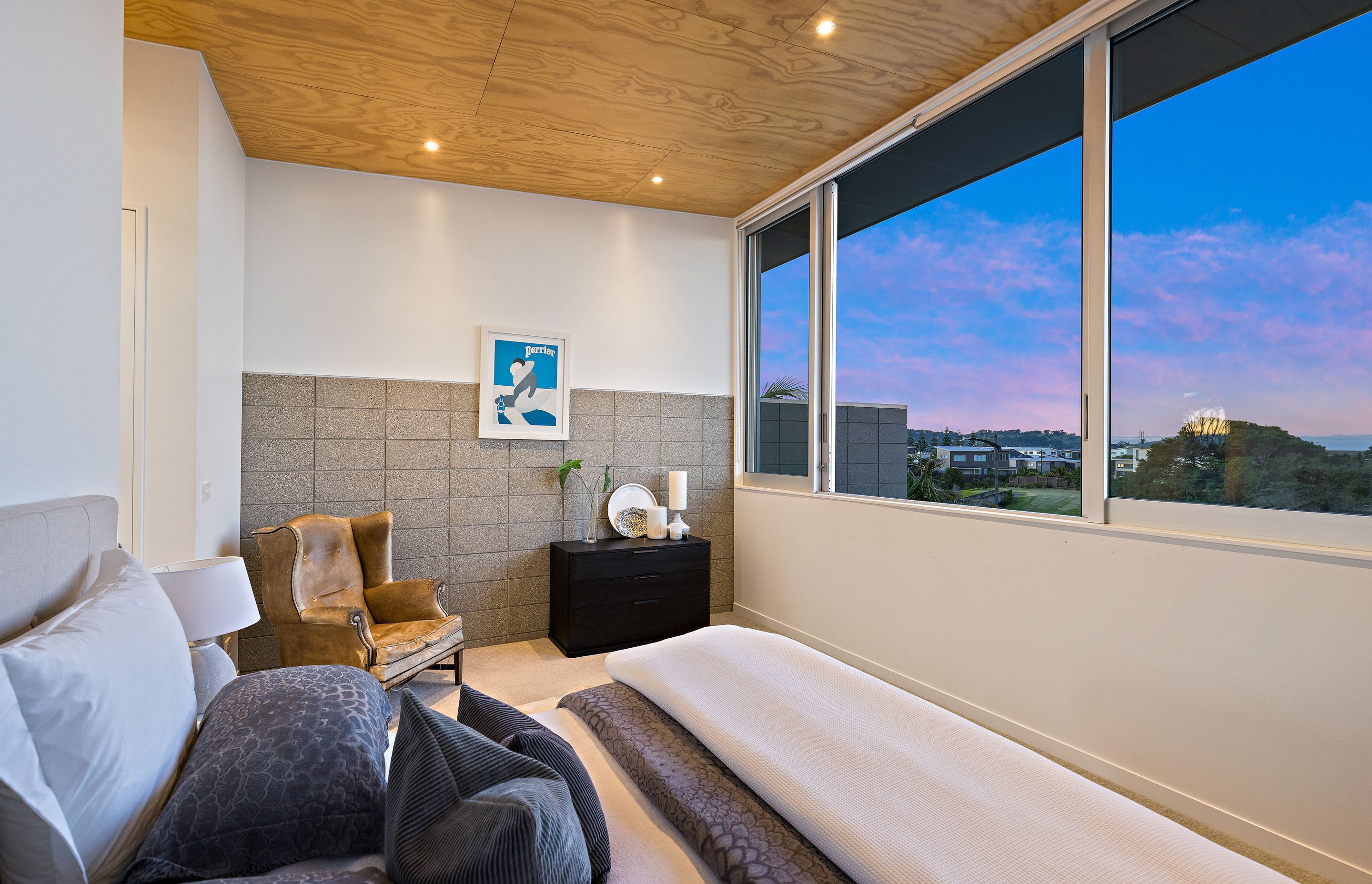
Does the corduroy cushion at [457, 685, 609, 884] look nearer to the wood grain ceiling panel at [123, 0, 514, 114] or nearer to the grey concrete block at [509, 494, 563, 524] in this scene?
the wood grain ceiling panel at [123, 0, 514, 114]

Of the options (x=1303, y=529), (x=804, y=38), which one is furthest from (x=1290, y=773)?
(x=804, y=38)

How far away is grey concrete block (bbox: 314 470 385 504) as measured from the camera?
3721 millimetres

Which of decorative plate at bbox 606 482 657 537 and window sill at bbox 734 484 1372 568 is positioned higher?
window sill at bbox 734 484 1372 568

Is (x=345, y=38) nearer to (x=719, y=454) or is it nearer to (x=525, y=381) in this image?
(x=525, y=381)

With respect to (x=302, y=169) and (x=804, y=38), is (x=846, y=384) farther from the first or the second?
(x=302, y=169)

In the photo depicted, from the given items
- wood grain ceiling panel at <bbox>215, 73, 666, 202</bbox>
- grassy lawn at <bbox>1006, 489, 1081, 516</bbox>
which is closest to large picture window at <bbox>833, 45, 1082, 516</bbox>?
grassy lawn at <bbox>1006, 489, 1081, 516</bbox>

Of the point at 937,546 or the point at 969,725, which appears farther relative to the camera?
the point at 937,546

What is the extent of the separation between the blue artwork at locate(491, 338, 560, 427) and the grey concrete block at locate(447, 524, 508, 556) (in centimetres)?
63

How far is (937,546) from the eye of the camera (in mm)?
3166

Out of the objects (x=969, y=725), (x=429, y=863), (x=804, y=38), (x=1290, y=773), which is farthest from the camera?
(x=804, y=38)

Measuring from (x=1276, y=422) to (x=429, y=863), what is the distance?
8.23 feet

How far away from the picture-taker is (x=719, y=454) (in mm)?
4816

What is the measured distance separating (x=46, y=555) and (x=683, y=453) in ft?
12.0

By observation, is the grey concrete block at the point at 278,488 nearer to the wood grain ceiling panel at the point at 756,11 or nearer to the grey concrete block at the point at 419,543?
the grey concrete block at the point at 419,543
